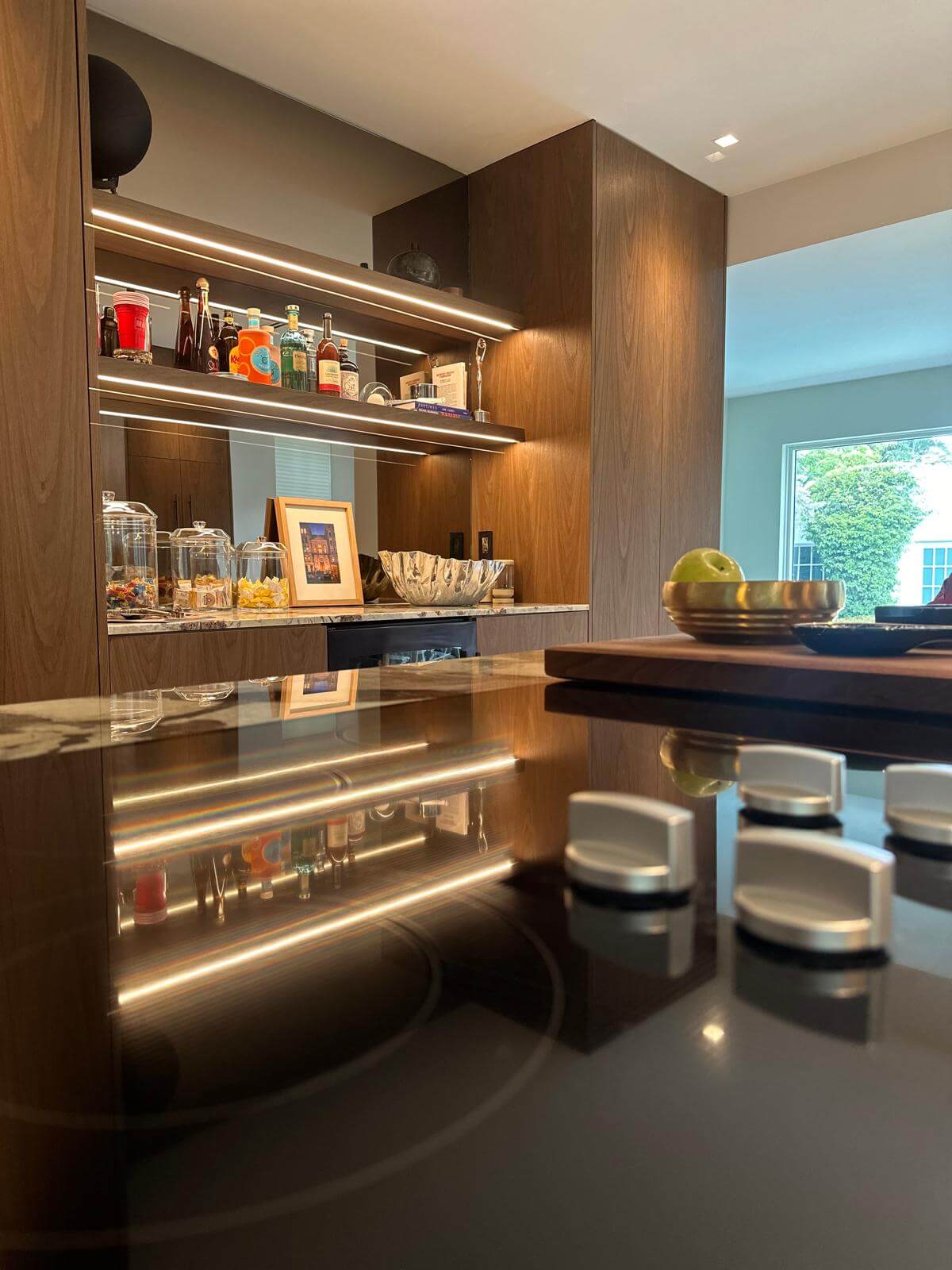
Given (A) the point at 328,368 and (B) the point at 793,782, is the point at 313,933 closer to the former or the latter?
(B) the point at 793,782

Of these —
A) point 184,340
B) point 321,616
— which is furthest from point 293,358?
point 321,616

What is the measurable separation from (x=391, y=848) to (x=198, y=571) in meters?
2.48

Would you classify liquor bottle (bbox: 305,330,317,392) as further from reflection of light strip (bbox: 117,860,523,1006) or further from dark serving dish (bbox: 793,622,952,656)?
reflection of light strip (bbox: 117,860,523,1006)

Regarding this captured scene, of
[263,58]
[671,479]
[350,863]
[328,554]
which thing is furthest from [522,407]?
[350,863]

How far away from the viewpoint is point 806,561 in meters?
7.93

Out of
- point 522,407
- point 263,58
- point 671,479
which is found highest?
point 263,58

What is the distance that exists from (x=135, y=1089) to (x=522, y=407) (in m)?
3.68

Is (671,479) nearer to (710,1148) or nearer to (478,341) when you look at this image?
(478,341)

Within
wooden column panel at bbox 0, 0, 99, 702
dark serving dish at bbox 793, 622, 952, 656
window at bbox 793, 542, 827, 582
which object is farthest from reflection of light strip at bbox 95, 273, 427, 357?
window at bbox 793, 542, 827, 582

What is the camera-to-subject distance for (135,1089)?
0.18 m

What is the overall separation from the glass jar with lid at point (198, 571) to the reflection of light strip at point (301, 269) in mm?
871

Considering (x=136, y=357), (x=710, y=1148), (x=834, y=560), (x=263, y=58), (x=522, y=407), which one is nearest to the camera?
(x=710, y=1148)

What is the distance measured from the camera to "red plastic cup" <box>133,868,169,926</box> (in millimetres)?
286

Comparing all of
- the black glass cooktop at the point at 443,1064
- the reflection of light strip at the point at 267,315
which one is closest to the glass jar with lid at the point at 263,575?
the reflection of light strip at the point at 267,315
